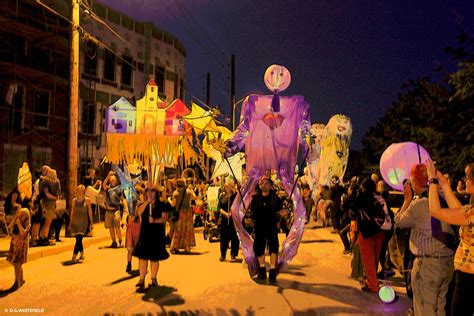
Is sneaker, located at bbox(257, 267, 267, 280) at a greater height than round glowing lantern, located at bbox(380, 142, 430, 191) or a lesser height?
lesser

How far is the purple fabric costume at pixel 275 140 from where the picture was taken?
10.0 meters

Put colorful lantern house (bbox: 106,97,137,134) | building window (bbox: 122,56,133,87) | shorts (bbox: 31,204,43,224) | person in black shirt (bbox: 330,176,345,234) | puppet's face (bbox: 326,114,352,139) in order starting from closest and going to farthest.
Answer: colorful lantern house (bbox: 106,97,137,134)
shorts (bbox: 31,204,43,224)
person in black shirt (bbox: 330,176,345,234)
puppet's face (bbox: 326,114,352,139)
building window (bbox: 122,56,133,87)

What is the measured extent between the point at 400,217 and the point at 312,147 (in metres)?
5.06

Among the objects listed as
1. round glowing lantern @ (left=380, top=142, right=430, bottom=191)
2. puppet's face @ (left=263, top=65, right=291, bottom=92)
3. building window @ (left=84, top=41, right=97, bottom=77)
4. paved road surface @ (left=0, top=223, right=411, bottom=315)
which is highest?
building window @ (left=84, top=41, right=97, bottom=77)

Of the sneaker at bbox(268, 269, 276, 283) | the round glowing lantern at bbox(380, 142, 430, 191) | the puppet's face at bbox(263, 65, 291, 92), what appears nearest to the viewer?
the round glowing lantern at bbox(380, 142, 430, 191)

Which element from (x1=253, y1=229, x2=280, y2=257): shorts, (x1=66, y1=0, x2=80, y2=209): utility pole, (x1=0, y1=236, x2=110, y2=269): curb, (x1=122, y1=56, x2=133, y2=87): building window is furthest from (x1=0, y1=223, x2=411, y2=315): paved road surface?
(x1=122, y1=56, x2=133, y2=87): building window

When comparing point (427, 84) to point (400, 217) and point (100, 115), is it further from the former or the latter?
point (400, 217)

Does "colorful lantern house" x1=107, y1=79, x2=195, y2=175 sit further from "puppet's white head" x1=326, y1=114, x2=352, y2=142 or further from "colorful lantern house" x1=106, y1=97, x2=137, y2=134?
"puppet's white head" x1=326, y1=114, x2=352, y2=142

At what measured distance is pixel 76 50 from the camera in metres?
15.7

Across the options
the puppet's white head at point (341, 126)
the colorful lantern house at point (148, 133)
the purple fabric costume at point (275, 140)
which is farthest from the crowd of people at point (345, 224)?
the puppet's white head at point (341, 126)

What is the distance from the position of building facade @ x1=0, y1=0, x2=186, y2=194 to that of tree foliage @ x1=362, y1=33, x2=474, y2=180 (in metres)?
12.6

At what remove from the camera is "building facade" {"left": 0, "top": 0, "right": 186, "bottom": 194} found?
76.8ft

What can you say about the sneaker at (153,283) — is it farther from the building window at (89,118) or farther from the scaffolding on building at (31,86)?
the building window at (89,118)

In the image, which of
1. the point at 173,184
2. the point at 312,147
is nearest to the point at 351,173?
the point at 173,184
